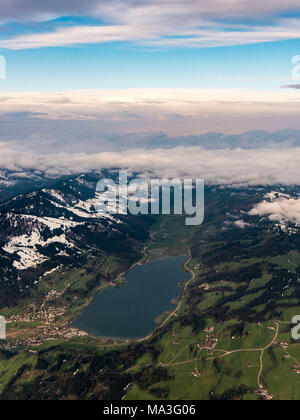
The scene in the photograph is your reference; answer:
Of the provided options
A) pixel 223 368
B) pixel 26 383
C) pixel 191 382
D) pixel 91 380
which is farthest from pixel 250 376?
pixel 26 383

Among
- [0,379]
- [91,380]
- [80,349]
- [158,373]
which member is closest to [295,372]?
[158,373]

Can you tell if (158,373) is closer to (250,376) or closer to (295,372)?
(250,376)

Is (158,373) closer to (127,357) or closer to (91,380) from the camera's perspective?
(127,357)
